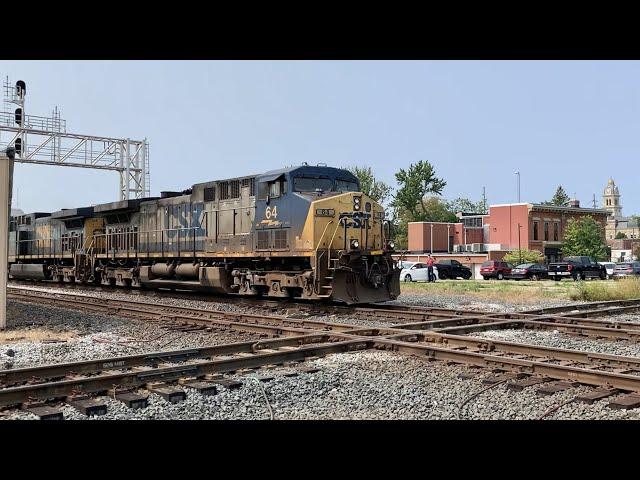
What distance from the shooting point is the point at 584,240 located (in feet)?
195

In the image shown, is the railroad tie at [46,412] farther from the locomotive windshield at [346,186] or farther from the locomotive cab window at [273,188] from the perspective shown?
the locomotive windshield at [346,186]

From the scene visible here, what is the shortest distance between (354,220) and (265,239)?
2.38 metres

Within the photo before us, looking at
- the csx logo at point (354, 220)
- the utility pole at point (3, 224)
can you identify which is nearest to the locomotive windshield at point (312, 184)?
the csx logo at point (354, 220)

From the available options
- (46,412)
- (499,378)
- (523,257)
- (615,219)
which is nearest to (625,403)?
(499,378)

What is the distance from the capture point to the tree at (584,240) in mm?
59125

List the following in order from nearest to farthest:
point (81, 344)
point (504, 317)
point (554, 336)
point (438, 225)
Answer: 1. point (81, 344)
2. point (554, 336)
3. point (504, 317)
4. point (438, 225)

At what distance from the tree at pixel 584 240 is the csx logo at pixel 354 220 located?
4963 centimetres

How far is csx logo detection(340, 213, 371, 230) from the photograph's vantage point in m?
14.7

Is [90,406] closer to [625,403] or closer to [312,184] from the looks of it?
[625,403]
